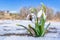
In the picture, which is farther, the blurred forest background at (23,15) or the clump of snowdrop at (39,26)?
the blurred forest background at (23,15)

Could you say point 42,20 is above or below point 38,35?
above

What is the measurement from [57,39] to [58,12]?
11.4ft

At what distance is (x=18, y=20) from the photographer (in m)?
7.51

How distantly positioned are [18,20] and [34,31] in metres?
3.54

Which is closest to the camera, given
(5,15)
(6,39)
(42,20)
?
(6,39)

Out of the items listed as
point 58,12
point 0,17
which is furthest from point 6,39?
point 0,17

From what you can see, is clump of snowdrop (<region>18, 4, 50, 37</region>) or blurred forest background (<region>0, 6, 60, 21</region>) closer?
clump of snowdrop (<region>18, 4, 50, 37</region>)

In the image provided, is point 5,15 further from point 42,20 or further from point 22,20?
point 42,20

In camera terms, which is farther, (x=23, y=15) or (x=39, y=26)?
(x=23, y=15)

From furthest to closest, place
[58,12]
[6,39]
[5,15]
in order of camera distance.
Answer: [5,15], [58,12], [6,39]

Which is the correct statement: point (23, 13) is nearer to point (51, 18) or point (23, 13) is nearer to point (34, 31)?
point (51, 18)

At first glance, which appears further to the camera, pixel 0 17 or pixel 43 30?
pixel 0 17

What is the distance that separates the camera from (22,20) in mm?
7477

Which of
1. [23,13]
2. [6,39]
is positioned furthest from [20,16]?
[6,39]
